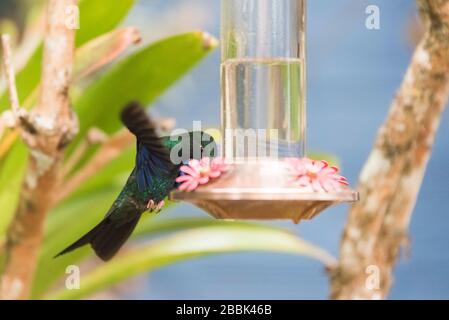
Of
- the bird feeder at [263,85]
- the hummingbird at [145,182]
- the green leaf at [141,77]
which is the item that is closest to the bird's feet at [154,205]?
the hummingbird at [145,182]

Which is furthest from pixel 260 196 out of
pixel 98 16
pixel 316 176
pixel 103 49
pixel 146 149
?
pixel 98 16

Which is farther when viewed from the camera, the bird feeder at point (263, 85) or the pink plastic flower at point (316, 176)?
the bird feeder at point (263, 85)

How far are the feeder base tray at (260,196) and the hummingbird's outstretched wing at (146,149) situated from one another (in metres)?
0.10

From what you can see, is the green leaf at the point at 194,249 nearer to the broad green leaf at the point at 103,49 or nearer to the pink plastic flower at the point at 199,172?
the broad green leaf at the point at 103,49

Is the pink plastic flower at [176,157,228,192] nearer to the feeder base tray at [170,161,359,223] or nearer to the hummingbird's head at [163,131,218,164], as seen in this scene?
the feeder base tray at [170,161,359,223]

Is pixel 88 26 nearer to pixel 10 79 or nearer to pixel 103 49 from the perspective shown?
pixel 103 49

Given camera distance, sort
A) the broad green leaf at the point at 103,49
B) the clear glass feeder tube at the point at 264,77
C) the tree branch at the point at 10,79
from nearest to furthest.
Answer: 1. the clear glass feeder tube at the point at 264,77
2. the tree branch at the point at 10,79
3. the broad green leaf at the point at 103,49

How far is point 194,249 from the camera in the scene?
88.7 inches

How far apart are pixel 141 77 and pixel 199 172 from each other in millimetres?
956

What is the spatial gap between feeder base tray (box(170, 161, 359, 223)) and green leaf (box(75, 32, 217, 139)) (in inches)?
33.3

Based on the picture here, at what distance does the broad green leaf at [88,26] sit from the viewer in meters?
2.10

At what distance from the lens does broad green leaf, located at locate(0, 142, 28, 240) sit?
2234mm

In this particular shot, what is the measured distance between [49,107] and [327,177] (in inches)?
26.9

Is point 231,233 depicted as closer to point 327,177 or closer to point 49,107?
point 49,107
